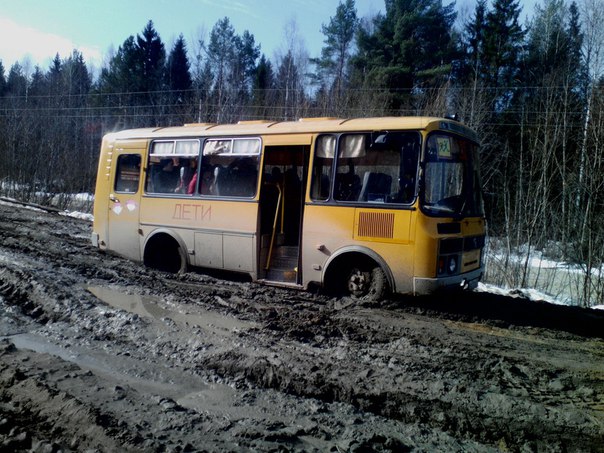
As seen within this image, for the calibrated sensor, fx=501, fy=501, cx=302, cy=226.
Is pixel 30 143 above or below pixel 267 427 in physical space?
above

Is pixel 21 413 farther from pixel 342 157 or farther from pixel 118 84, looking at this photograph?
pixel 118 84

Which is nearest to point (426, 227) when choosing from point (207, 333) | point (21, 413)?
point (207, 333)

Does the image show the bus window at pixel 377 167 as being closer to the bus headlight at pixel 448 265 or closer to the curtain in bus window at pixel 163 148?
the bus headlight at pixel 448 265

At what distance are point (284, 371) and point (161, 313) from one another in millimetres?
2760

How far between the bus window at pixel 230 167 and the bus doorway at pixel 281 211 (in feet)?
0.86

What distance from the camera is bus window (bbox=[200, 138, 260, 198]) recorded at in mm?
9023

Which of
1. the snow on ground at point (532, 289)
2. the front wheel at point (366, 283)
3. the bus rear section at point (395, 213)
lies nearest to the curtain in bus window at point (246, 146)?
the bus rear section at point (395, 213)

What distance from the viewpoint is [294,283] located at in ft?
28.3

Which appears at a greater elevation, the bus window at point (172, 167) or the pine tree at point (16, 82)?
the pine tree at point (16, 82)

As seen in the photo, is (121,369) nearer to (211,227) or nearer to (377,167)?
(211,227)

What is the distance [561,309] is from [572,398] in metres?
4.13

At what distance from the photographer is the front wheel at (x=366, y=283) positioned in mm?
7656

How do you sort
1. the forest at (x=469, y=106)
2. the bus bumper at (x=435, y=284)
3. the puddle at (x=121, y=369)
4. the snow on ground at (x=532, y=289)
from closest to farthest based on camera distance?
1. the puddle at (x=121, y=369)
2. the bus bumper at (x=435, y=284)
3. the snow on ground at (x=532, y=289)
4. the forest at (x=469, y=106)

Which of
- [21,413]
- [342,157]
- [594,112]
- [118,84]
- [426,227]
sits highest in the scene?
[118,84]
